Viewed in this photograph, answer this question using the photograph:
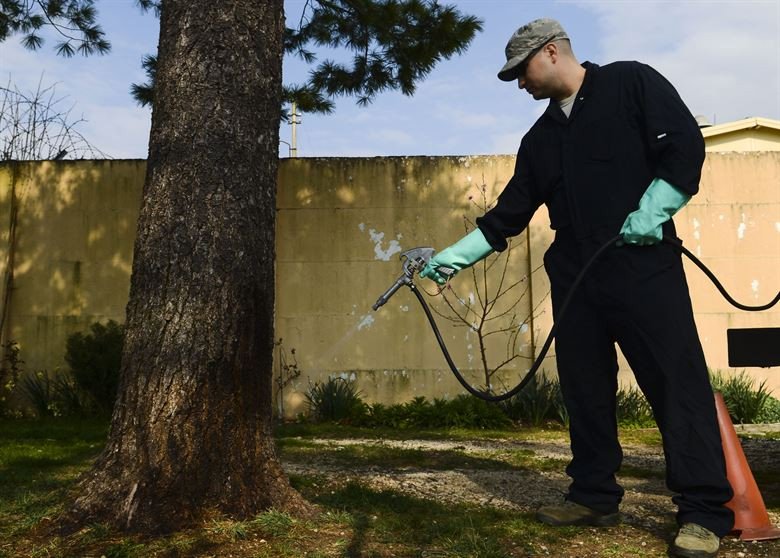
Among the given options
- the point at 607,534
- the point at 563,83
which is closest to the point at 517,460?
the point at 607,534

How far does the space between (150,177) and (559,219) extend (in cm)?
167

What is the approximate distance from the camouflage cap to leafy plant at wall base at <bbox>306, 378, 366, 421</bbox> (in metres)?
5.03

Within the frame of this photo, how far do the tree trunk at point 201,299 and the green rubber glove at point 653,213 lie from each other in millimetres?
1438

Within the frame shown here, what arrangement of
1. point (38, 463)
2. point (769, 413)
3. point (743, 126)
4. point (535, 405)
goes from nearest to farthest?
point (38, 463)
point (535, 405)
point (769, 413)
point (743, 126)

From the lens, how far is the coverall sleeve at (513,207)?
3.46m

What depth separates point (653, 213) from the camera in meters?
2.87

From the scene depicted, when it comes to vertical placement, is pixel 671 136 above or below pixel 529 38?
below

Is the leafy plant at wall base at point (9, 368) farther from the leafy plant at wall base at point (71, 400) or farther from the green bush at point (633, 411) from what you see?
the green bush at point (633, 411)

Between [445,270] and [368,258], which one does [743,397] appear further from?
[445,270]

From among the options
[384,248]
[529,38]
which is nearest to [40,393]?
[384,248]

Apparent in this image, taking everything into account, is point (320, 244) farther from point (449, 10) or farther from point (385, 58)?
point (449, 10)

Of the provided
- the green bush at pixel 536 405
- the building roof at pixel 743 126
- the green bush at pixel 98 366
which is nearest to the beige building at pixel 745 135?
the building roof at pixel 743 126

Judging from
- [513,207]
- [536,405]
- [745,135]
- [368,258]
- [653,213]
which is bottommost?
[536,405]

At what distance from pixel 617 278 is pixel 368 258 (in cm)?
526
